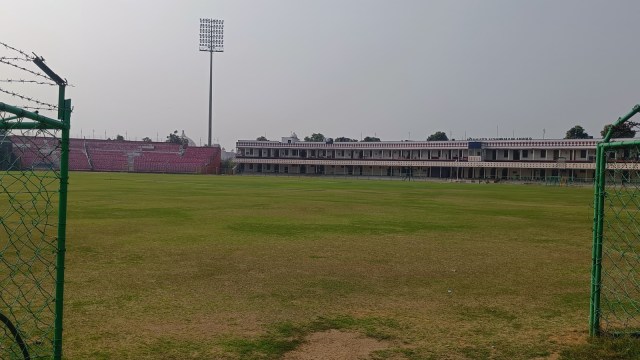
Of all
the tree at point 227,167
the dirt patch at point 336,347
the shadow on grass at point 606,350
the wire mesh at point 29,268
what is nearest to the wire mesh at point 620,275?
the shadow on grass at point 606,350

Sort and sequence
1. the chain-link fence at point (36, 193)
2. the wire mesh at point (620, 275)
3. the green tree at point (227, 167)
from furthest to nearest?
1. the green tree at point (227, 167)
2. the wire mesh at point (620, 275)
3. the chain-link fence at point (36, 193)

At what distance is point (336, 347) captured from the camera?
17.9 ft

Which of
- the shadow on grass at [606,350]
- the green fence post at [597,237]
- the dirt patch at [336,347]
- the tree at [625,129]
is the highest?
the tree at [625,129]

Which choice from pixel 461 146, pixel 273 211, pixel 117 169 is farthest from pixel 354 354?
pixel 117 169

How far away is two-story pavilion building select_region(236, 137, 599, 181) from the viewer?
2891 inches

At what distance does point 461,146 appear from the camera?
83.6 m

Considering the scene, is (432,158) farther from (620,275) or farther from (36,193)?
(36,193)

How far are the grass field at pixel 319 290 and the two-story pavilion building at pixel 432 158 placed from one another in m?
64.1

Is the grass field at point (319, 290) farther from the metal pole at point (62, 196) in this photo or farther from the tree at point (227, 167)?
the tree at point (227, 167)

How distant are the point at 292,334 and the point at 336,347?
603 mm

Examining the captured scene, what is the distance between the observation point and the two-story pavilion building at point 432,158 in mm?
73438

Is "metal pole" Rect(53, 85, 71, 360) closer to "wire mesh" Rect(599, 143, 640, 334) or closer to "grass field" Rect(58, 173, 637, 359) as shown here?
"grass field" Rect(58, 173, 637, 359)

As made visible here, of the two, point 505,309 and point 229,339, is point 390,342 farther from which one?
point 505,309

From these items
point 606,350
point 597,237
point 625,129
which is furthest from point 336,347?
point 625,129
